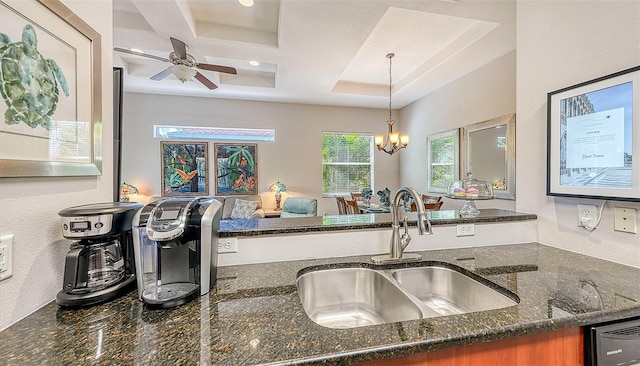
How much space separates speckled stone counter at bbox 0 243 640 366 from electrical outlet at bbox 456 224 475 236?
448 millimetres

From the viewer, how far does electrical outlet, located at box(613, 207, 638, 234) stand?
115cm

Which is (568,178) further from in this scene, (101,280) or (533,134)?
(101,280)

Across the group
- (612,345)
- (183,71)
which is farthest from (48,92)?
(183,71)

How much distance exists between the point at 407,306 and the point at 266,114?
16.3 feet

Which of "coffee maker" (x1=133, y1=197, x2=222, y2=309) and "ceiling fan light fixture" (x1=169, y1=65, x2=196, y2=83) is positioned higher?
"ceiling fan light fixture" (x1=169, y1=65, x2=196, y2=83)

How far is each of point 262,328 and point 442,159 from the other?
Result: 443 cm

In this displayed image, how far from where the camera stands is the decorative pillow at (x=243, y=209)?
15.6 ft

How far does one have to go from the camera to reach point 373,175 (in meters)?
5.97

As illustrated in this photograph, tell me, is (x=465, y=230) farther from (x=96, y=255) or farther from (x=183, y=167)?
(x=183, y=167)

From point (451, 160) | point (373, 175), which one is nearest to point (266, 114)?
point (373, 175)

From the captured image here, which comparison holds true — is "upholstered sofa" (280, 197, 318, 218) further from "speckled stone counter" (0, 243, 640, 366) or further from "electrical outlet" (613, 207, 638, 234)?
"electrical outlet" (613, 207, 638, 234)

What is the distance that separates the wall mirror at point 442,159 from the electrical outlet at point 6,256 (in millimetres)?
4440

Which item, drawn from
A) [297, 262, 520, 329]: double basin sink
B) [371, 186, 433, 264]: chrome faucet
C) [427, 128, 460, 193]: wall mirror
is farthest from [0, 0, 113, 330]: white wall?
Result: [427, 128, 460, 193]: wall mirror

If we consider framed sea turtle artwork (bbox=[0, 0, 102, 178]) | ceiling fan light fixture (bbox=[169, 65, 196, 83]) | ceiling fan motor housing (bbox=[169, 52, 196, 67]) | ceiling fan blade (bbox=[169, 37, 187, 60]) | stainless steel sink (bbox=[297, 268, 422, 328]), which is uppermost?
ceiling fan blade (bbox=[169, 37, 187, 60])
